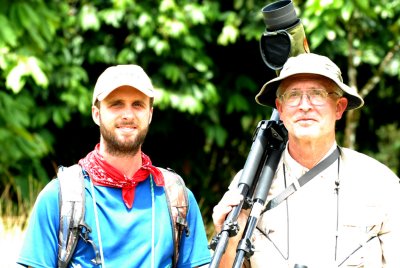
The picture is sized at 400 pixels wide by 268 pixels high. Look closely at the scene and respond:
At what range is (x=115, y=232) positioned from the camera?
3506 millimetres

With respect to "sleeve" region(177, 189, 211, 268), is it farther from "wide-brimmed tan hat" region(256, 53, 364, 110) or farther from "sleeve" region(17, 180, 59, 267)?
"wide-brimmed tan hat" region(256, 53, 364, 110)

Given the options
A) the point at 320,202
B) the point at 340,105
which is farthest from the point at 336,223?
the point at 340,105

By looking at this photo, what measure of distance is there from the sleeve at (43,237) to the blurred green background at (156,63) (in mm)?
3351

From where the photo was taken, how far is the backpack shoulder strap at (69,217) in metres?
3.43

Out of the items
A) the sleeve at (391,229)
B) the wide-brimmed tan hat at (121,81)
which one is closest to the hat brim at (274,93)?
the sleeve at (391,229)

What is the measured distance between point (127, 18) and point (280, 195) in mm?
4801

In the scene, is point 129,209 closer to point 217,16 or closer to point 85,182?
point 85,182

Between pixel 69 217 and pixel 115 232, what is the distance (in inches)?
8.3

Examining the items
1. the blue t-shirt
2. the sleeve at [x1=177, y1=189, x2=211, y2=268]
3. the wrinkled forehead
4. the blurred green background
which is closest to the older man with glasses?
the wrinkled forehead

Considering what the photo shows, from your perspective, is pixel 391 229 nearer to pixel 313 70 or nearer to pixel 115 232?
pixel 313 70

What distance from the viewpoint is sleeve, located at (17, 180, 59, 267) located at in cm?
342

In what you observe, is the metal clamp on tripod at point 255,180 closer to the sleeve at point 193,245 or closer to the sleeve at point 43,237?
the sleeve at point 193,245

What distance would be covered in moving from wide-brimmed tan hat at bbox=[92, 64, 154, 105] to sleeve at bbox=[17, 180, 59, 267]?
0.52 meters

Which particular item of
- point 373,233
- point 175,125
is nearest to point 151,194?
point 373,233
